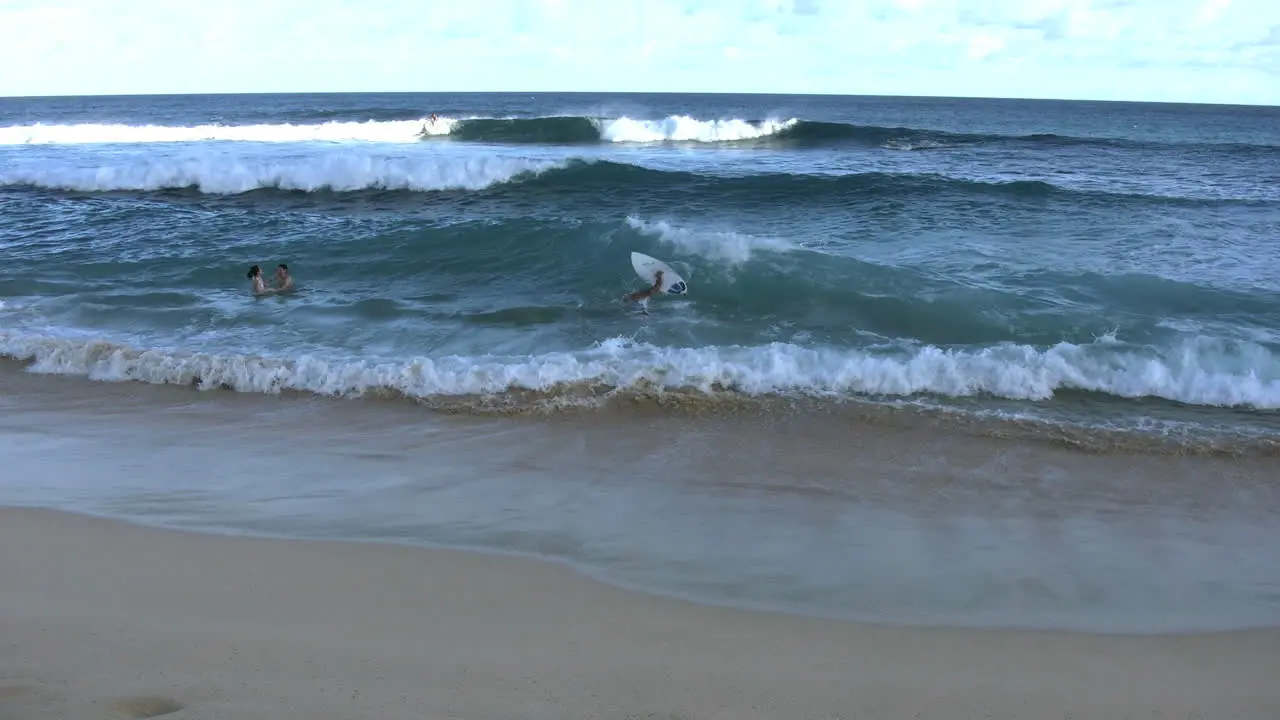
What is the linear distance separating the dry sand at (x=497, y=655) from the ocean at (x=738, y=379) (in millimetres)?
270

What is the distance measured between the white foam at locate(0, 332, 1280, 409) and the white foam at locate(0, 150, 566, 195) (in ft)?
36.4

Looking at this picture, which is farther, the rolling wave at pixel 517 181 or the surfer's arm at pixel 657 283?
the rolling wave at pixel 517 181

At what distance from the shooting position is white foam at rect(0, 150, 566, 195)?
18062 mm

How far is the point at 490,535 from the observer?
4.29 m

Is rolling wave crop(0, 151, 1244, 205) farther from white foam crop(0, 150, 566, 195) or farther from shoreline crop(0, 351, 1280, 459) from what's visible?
shoreline crop(0, 351, 1280, 459)

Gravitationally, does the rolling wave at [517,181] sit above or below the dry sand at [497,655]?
above

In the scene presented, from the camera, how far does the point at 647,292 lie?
9.73 metres

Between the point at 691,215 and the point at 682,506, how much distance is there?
36.5 ft

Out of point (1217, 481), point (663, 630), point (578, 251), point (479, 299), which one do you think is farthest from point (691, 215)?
point (663, 630)

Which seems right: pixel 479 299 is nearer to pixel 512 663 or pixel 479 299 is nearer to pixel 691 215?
pixel 691 215

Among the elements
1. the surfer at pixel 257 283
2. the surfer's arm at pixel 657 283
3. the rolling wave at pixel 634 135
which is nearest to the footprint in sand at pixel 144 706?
the surfer's arm at pixel 657 283

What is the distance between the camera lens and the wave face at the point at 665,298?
6.88 metres

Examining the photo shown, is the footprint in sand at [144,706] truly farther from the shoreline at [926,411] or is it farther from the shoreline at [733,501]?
the shoreline at [926,411]

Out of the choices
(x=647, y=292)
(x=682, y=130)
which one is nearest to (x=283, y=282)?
(x=647, y=292)
